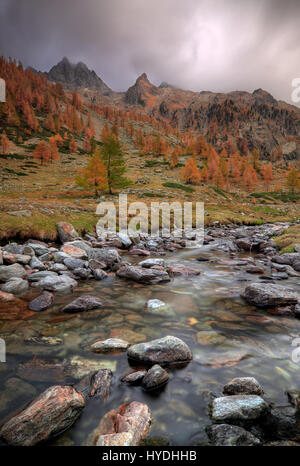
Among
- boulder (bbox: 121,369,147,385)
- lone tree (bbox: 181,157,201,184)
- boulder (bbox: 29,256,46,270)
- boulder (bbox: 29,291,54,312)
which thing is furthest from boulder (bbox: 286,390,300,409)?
lone tree (bbox: 181,157,201,184)

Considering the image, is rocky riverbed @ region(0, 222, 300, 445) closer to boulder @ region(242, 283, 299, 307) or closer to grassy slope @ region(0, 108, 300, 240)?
boulder @ region(242, 283, 299, 307)

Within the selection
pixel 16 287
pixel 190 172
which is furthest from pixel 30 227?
pixel 190 172

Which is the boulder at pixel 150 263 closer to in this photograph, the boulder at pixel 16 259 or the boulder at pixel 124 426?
the boulder at pixel 16 259

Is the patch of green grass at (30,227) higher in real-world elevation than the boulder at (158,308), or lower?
higher

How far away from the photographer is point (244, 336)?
5.18m

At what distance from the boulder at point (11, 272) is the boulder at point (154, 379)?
629 cm

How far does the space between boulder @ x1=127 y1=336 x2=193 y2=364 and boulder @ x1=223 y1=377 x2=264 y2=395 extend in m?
0.94

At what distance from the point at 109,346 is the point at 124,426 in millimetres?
1796

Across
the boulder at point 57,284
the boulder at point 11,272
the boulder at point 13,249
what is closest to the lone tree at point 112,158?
the boulder at point 13,249

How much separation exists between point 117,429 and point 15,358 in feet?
7.95

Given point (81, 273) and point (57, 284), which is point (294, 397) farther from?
point (81, 273)

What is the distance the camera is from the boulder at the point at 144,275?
29.0 feet
